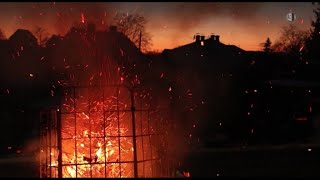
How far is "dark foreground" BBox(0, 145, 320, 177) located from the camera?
1612 centimetres

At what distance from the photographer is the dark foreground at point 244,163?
635 inches

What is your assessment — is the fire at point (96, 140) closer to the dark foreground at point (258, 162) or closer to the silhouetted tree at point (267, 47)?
the dark foreground at point (258, 162)

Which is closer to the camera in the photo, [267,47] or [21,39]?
[21,39]

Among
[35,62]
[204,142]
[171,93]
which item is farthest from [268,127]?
[171,93]

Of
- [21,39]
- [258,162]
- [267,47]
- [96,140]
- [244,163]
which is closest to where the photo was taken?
[96,140]

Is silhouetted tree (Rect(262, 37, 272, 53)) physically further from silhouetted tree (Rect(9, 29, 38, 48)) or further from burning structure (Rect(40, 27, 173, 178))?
burning structure (Rect(40, 27, 173, 178))

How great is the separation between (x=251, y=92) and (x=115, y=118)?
717 inches

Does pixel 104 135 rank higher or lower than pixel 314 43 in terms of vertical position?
lower

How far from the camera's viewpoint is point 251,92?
2758 cm

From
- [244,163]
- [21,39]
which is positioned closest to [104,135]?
[244,163]

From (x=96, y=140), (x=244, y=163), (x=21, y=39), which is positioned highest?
(x=21, y=39)

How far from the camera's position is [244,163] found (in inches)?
726

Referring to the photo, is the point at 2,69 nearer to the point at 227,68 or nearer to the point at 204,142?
the point at 204,142

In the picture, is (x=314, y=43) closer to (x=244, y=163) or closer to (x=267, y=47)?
(x=267, y=47)
